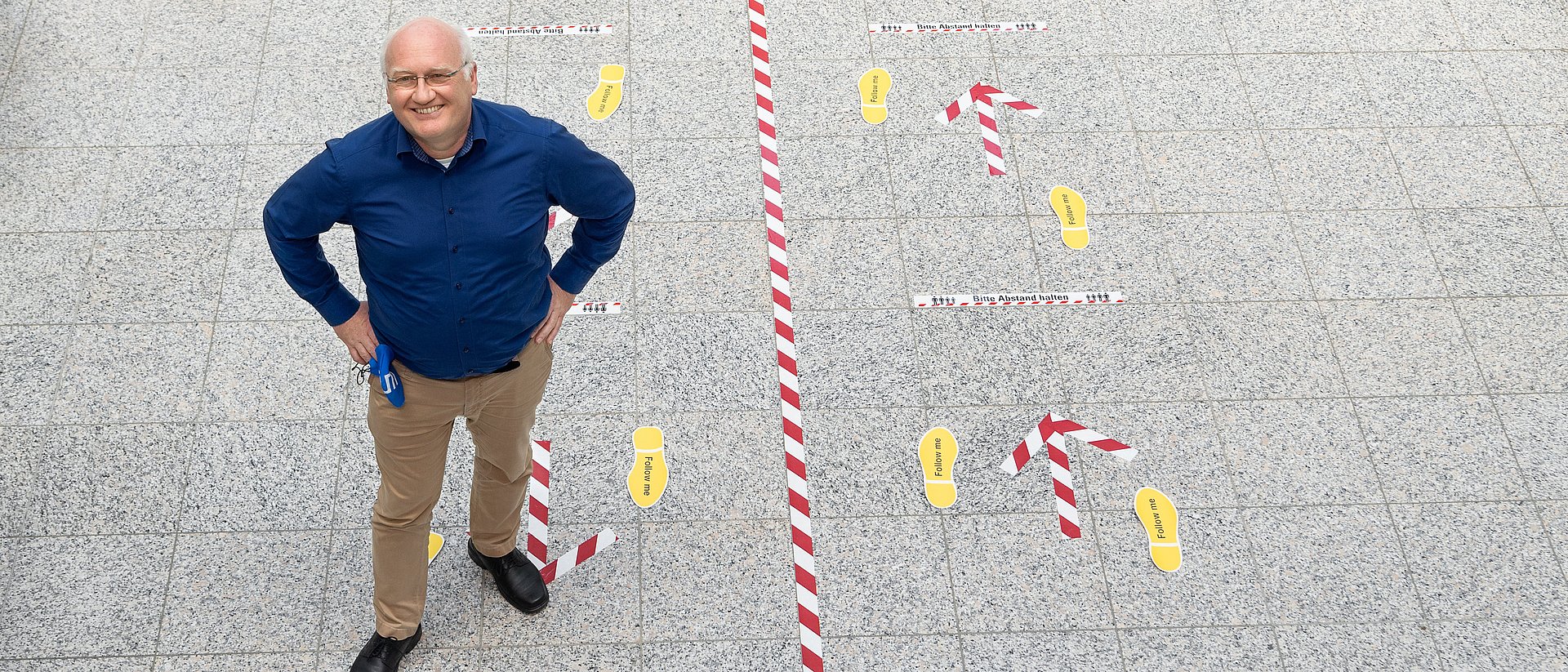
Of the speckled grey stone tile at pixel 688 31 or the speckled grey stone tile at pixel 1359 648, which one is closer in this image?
the speckled grey stone tile at pixel 1359 648

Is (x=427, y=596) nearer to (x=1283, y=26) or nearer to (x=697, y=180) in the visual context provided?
(x=697, y=180)

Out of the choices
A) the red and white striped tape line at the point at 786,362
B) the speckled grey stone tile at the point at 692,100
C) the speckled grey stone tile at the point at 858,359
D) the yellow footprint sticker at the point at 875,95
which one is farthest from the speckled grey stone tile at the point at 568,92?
the speckled grey stone tile at the point at 858,359

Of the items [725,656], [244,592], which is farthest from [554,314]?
[244,592]

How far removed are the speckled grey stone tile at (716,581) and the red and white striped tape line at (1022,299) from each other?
1.16 meters

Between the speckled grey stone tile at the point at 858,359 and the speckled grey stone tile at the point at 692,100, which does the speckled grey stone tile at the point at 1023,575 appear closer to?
the speckled grey stone tile at the point at 858,359

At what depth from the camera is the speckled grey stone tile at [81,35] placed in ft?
18.7

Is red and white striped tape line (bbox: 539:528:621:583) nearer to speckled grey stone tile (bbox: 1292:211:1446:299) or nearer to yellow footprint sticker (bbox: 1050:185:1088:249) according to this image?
yellow footprint sticker (bbox: 1050:185:1088:249)

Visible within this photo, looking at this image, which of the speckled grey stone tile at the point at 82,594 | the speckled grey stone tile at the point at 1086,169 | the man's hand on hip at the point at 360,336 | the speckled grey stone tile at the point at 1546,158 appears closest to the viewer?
the man's hand on hip at the point at 360,336

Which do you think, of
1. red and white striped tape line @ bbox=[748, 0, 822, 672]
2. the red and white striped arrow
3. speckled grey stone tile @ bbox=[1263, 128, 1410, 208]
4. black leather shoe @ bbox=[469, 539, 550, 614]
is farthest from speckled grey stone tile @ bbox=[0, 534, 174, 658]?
speckled grey stone tile @ bbox=[1263, 128, 1410, 208]

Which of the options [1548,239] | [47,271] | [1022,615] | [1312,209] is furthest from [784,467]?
[1548,239]

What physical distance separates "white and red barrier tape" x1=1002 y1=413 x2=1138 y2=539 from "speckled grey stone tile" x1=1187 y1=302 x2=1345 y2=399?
51cm

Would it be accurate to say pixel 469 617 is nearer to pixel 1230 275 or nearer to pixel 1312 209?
pixel 1230 275

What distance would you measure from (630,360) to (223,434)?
1.45 m

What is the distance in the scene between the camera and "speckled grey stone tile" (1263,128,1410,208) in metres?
5.41
